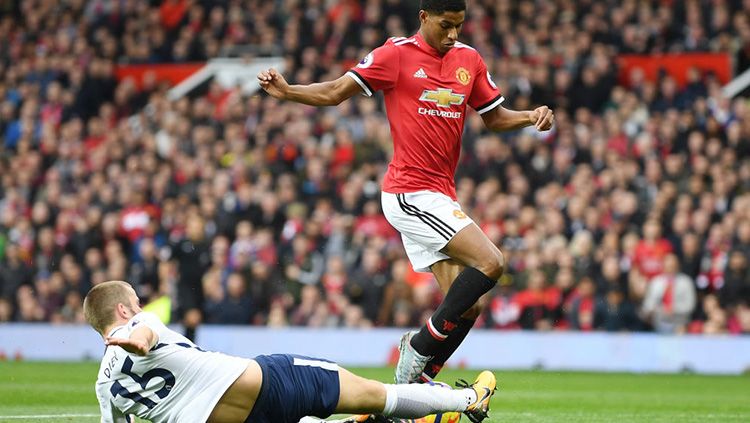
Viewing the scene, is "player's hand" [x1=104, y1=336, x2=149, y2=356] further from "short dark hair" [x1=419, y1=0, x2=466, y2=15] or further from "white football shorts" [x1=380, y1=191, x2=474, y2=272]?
"short dark hair" [x1=419, y1=0, x2=466, y2=15]

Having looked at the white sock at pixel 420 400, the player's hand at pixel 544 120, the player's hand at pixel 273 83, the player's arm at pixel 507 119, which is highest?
the player's hand at pixel 273 83

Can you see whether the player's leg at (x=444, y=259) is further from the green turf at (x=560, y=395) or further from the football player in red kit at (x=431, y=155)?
the green turf at (x=560, y=395)

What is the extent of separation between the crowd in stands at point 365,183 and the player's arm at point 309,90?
941 cm

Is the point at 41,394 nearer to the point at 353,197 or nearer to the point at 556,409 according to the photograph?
the point at 556,409

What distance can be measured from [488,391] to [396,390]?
952 mm

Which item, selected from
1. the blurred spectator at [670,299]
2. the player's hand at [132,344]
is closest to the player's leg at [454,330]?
the player's hand at [132,344]

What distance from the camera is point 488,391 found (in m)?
8.27

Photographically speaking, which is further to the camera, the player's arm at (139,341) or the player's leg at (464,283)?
the player's leg at (464,283)

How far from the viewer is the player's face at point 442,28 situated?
8.52 m

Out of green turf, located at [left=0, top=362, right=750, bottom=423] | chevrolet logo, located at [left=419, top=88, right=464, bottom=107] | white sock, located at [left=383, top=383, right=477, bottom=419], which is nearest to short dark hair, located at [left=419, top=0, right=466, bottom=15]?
chevrolet logo, located at [left=419, top=88, right=464, bottom=107]

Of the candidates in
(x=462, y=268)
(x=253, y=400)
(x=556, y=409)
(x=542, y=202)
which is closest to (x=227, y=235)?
(x=542, y=202)

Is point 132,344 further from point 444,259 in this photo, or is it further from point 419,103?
point 419,103

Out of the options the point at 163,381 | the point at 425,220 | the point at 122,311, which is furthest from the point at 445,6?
the point at 163,381

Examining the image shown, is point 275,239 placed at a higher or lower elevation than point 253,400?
lower
